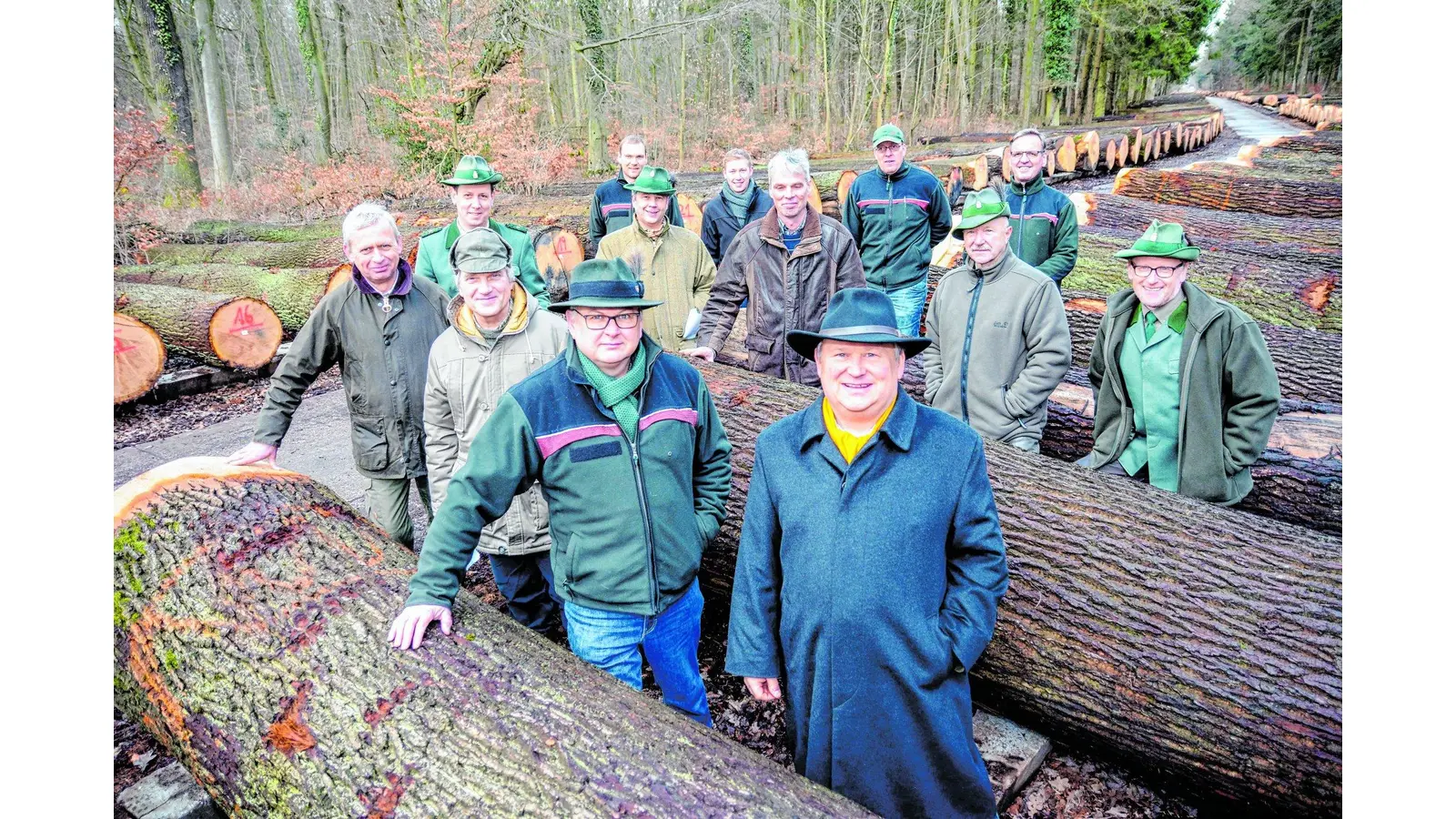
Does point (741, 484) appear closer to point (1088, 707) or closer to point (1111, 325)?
point (1088, 707)

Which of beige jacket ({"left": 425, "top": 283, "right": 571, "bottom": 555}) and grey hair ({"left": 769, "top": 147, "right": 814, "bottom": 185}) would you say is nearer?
beige jacket ({"left": 425, "top": 283, "right": 571, "bottom": 555})

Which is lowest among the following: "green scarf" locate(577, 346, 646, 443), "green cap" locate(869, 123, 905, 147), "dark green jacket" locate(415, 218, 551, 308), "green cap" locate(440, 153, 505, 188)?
"green scarf" locate(577, 346, 646, 443)

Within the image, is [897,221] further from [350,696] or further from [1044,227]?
[350,696]

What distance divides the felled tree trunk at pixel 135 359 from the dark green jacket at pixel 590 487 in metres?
6.14

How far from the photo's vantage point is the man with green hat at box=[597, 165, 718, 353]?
15.6 ft

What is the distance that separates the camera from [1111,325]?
3557 mm

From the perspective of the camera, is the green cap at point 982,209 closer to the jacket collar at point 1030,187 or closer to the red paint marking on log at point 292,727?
the jacket collar at point 1030,187

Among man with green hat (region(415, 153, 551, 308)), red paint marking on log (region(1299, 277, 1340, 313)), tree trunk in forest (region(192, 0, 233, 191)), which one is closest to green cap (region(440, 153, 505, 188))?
man with green hat (region(415, 153, 551, 308))

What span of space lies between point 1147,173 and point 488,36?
12576 mm

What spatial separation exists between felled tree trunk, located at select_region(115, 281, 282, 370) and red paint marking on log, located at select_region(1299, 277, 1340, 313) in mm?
9073

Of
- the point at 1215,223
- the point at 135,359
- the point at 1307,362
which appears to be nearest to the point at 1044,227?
the point at 1307,362

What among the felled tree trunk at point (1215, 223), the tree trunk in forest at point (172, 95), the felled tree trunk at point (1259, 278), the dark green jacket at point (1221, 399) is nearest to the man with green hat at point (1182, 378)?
the dark green jacket at point (1221, 399)

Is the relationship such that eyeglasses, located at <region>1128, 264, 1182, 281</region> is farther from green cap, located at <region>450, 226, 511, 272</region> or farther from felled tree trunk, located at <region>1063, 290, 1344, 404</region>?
green cap, located at <region>450, 226, 511, 272</region>
